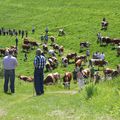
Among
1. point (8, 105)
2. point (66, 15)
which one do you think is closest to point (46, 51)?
point (66, 15)

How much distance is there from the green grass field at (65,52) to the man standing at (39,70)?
545 millimetres

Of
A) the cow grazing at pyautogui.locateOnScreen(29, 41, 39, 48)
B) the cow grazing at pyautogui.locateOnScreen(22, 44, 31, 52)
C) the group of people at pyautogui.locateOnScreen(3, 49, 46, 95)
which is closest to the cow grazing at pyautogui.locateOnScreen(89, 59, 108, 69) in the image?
the cow grazing at pyautogui.locateOnScreen(22, 44, 31, 52)

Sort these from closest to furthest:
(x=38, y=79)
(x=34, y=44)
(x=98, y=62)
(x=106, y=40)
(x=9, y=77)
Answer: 1. (x=38, y=79)
2. (x=9, y=77)
3. (x=98, y=62)
4. (x=106, y=40)
5. (x=34, y=44)

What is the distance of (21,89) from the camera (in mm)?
24438

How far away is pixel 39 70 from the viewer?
2123 cm

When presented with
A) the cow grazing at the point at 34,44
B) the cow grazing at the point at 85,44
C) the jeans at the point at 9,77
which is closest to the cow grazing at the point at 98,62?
the cow grazing at the point at 85,44

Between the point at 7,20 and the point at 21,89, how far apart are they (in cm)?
5203

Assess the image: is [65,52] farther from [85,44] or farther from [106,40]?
[106,40]

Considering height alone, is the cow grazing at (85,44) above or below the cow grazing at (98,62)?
above

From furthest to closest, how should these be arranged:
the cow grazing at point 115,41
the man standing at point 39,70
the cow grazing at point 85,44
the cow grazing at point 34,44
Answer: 1. the cow grazing at point 34,44
2. the cow grazing at point 85,44
3. the cow grazing at point 115,41
4. the man standing at point 39,70

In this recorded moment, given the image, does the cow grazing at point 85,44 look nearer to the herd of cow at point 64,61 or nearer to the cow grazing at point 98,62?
the herd of cow at point 64,61

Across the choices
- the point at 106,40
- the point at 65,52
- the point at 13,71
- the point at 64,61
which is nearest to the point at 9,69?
the point at 13,71

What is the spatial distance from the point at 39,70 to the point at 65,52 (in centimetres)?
2834

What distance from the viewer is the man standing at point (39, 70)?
21.0 meters
